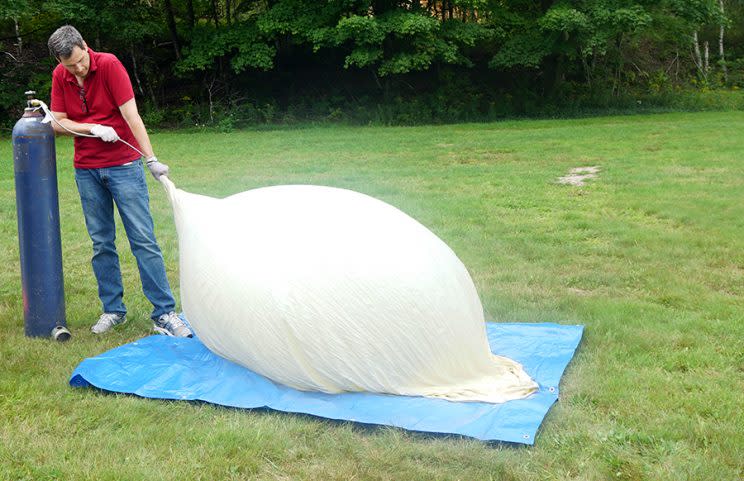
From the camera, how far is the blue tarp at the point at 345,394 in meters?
4.14

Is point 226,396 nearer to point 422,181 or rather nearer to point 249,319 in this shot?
point 249,319

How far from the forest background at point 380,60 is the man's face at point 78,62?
18.2m

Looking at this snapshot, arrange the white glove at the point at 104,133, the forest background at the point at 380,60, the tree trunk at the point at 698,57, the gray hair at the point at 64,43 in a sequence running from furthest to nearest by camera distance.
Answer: the tree trunk at the point at 698,57
the forest background at the point at 380,60
the white glove at the point at 104,133
the gray hair at the point at 64,43

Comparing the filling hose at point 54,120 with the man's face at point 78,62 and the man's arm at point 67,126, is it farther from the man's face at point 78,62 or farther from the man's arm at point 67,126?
the man's face at point 78,62

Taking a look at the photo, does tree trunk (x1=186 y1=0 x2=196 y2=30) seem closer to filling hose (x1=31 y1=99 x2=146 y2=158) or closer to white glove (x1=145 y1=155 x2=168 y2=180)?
filling hose (x1=31 y1=99 x2=146 y2=158)

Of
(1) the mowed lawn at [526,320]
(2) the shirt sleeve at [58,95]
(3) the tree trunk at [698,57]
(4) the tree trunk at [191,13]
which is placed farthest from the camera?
(3) the tree trunk at [698,57]

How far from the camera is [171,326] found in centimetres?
573

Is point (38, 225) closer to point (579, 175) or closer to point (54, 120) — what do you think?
point (54, 120)

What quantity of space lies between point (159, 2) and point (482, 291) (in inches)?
952

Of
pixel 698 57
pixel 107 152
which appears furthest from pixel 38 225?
pixel 698 57

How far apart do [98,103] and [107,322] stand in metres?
1.63

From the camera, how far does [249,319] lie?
449 centimetres

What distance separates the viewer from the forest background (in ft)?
77.2

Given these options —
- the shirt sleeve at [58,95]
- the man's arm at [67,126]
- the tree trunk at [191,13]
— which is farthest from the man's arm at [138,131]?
the tree trunk at [191,13]
